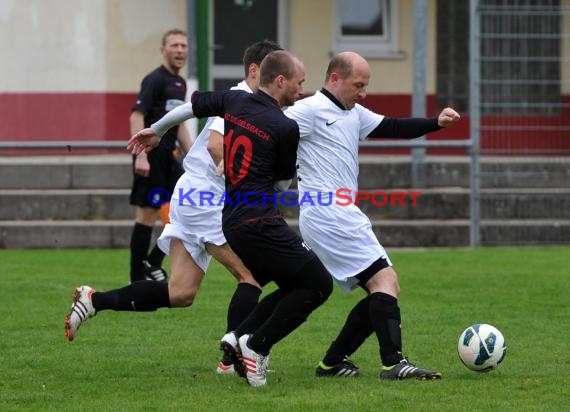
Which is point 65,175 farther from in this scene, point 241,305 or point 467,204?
point 241,305

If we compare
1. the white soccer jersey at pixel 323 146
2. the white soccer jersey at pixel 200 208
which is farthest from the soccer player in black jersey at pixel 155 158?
the white soccer jersey at pixel 323 146

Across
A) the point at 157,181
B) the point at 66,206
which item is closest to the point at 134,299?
the point at 157,181

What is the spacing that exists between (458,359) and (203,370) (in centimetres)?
156

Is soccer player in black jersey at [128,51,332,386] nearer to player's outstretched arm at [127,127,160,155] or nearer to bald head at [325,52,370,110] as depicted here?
bald head at [325,52,370,110]

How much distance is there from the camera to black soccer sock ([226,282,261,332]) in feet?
26.3

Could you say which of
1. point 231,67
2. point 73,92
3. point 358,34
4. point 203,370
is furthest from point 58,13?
point 203,370

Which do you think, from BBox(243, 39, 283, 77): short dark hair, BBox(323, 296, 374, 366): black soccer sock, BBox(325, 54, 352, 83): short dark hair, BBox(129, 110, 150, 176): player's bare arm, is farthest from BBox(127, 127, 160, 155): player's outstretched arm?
BBox(129, 110, 150, 176): player's bare arm

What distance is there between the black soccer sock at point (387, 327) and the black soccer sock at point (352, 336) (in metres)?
0.18

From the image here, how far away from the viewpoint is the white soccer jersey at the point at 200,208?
8258mm

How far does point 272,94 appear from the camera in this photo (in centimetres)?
744

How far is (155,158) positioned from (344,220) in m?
4.68

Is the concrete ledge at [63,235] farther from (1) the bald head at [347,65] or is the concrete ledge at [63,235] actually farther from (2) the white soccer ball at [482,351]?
(2) the white soccer ball at [482,351]

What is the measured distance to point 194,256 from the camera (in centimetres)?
828

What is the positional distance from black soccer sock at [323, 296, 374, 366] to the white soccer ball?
54 cm
